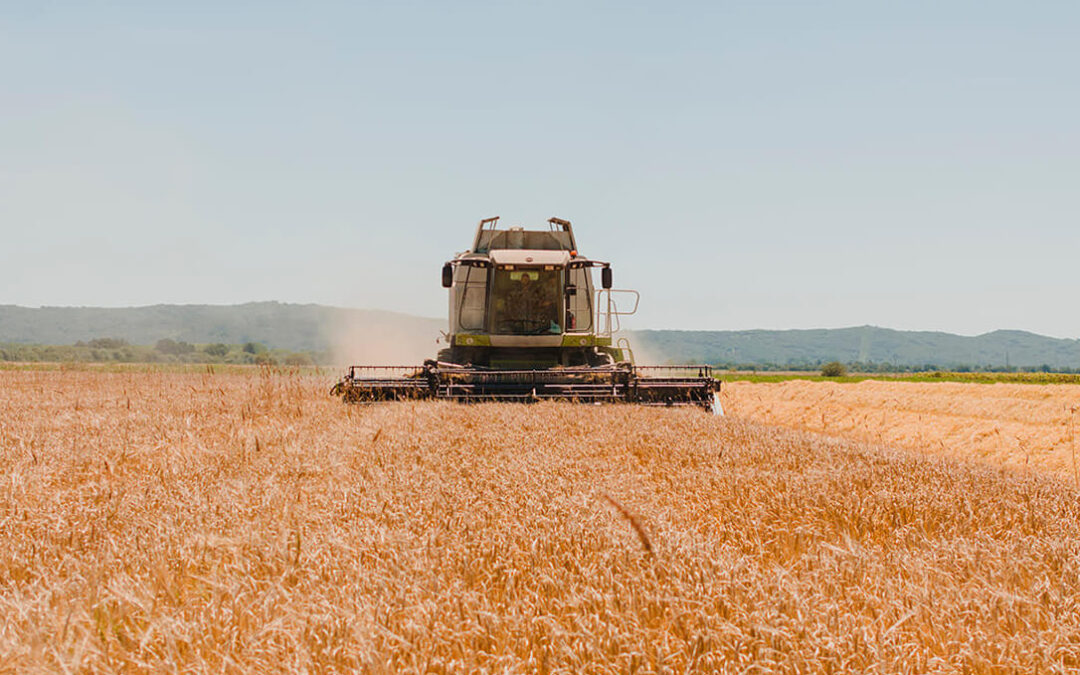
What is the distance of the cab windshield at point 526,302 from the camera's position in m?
14.3

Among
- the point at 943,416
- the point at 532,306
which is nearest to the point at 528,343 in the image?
→ the point at 532,306

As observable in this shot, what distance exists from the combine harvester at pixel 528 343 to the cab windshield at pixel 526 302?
0.02 meters

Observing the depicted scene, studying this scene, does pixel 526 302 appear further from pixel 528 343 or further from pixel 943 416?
pixel 943 416

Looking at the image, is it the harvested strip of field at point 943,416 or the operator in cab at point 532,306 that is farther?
the operator in cab at point 532,306

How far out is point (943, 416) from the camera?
17.8 meters

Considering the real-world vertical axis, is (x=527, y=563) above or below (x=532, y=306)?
below

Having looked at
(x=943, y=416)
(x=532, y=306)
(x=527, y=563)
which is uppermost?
(x=532, y=306)

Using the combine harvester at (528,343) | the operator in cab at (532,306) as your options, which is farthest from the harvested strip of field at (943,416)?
the operator in cab at (532,306)

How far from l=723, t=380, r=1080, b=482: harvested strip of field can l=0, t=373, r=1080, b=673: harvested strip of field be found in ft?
17.5

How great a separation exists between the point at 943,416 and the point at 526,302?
10.6 m

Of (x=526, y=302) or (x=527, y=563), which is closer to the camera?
(x=527, y=563)

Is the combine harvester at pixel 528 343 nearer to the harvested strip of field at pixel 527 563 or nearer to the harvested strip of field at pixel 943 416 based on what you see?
the harvested strip of field at pixel 943 416

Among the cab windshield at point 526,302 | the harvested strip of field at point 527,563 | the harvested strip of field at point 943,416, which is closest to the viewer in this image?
the harvested strip of field at point 527,563

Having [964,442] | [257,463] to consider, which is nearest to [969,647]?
[257,463]
